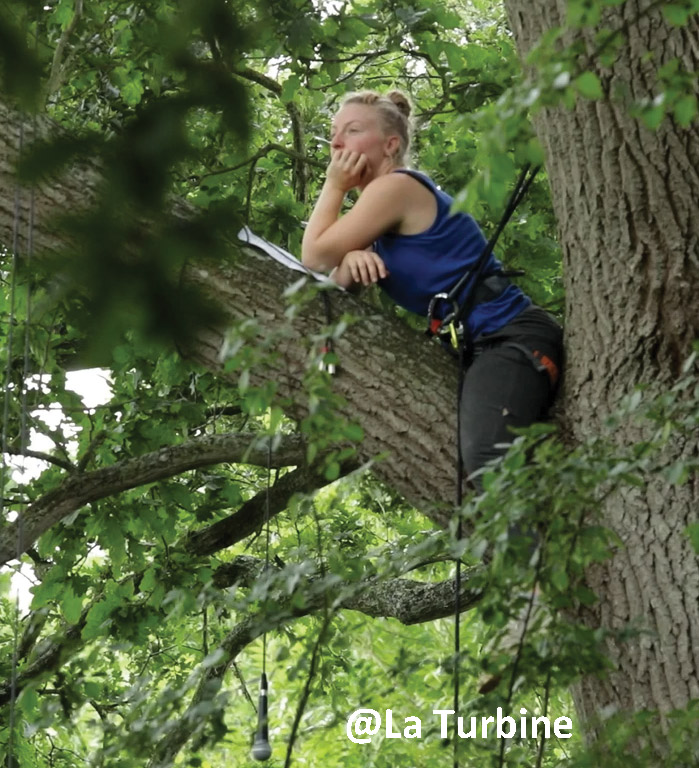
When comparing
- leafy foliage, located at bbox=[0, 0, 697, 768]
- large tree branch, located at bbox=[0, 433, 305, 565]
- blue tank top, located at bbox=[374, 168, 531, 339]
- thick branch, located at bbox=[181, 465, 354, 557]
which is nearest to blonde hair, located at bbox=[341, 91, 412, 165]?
blue tank top, located at bbox=[374, 168, 531, 339]

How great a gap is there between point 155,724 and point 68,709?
0.43m

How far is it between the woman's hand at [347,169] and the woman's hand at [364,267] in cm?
21

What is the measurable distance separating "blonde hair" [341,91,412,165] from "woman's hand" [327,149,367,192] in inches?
3.2

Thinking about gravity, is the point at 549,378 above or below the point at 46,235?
above

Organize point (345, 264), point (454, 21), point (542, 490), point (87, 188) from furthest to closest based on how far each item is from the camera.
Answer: point (454, 21) < point (345, 264) < point (542, 490) < point (87, 188)

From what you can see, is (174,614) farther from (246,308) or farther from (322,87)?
(322,87)

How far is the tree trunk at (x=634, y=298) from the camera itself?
2562 millimetres

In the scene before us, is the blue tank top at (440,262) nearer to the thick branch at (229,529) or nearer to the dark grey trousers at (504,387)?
the dark grey trousers at (504,387)

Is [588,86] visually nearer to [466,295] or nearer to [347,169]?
[466,295]

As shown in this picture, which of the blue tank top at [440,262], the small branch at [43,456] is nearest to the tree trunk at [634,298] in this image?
the blue tank top at [440,262]

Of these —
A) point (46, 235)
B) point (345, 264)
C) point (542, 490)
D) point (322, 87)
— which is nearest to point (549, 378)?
point (345, 264)

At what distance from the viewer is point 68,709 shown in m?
2.47

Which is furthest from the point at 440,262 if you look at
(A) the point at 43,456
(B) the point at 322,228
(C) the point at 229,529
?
(C) the point at 229,529

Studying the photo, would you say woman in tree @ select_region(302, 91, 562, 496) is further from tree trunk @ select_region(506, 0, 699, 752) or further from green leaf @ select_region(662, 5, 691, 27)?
green leaf @ select_region(662, 5, 691, 27)
